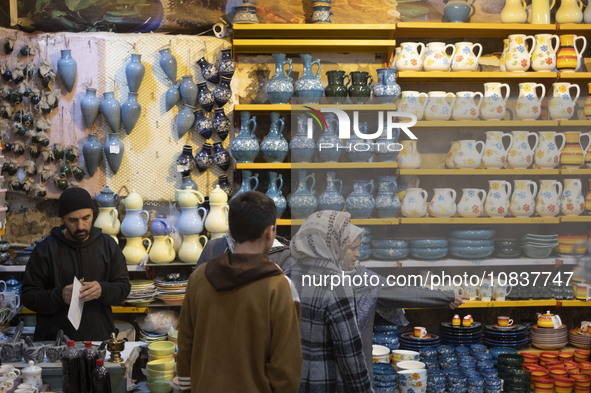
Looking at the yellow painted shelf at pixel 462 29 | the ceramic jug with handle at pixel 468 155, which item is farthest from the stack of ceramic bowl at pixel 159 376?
the yellow painted shelf at pixel 462 29

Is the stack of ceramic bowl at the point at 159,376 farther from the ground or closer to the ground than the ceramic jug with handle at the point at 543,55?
closer to the ground

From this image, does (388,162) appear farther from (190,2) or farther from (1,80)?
(1,80)

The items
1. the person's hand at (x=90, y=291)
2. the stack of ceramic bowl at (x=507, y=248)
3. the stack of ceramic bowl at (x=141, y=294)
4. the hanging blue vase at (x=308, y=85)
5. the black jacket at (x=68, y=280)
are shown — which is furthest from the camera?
the stack of ceramic bowl at (x=507, y=248)

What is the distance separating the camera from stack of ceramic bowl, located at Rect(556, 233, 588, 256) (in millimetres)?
4258

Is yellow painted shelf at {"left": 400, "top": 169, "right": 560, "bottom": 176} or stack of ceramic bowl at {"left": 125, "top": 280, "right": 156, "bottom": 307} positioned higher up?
yellow painted shelf at {"left": 400, "top": 169, "right": 560, "bottom": 176}

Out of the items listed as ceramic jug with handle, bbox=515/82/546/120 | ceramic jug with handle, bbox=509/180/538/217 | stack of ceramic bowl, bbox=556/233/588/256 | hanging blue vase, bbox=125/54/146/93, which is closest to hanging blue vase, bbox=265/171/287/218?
hanging blue vase, bbox=125/54/146/93

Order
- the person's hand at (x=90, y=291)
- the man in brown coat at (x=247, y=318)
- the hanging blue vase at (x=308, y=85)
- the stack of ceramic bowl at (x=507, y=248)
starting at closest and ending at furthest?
the man in brown coat at (x=247, y=318) → the person's hand at (x=90, y=291) → the hanging blue vase at (x=308, y=85) → the stack of ceramic bowl at (x=507, y=248)

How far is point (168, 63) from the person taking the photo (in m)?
4.27

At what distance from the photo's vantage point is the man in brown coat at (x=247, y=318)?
2.02 meters

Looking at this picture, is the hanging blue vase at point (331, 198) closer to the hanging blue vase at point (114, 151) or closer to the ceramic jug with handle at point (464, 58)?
the ceramic jug with handle at point (464, 58)

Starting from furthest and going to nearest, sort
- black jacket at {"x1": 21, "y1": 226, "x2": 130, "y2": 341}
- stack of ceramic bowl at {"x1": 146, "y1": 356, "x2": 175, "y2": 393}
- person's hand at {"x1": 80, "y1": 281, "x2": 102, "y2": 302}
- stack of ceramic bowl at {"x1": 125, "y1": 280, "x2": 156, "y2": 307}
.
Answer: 1. stack of ceramic bowl at {"x1": 125, "y1": 280, "x2": 156, "y2": 307}
2. black jacket at {"x1": 21, "y1": 226, "x2": 130, "y2": 341}
3. person's hand at {"x1": 80, "y1": 281, "x2": 102, "y2": 302}
4. stack of ceramic bowl at {"x1": 146, "y1": 356, "x2": 175, "y2": 393}

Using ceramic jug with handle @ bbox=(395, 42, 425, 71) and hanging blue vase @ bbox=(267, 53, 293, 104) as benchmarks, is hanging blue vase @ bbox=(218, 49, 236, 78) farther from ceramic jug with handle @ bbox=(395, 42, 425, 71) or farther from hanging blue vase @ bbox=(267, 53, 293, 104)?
ceramic jug with handle @ bbox=(395, 42, 425, 71)

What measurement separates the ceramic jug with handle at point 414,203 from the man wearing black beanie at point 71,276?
5.77ft

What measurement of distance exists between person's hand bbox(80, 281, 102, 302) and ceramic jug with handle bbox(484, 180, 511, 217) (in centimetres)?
235
